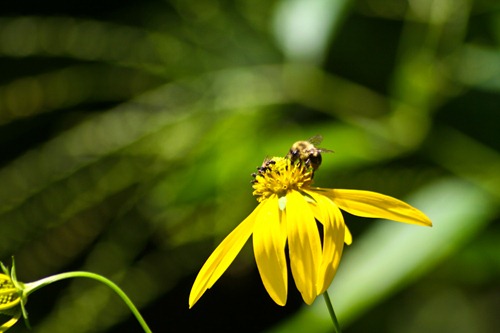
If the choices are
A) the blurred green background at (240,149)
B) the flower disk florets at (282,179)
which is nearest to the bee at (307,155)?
the flower disk florets at (282,179)

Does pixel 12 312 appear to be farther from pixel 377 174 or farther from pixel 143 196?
pixel 143 196

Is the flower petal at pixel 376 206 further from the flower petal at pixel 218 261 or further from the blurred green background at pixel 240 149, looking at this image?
the blurred green background at pixel 240 149

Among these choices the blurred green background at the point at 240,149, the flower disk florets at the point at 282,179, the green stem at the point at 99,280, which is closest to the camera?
the green stem at the point at 99,280

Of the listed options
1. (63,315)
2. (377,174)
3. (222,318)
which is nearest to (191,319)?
(222,318)

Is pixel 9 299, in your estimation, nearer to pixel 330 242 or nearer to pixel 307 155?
pixel 330 242

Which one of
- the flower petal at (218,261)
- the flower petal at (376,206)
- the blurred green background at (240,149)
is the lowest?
the blurred green background at (240,149)

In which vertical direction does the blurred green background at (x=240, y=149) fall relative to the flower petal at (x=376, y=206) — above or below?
below
